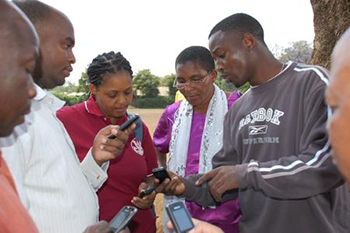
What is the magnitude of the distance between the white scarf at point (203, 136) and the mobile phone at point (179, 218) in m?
1.46

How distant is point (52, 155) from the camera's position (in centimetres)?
169

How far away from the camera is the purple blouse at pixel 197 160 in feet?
9.71

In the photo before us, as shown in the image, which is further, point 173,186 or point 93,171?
point 173,186

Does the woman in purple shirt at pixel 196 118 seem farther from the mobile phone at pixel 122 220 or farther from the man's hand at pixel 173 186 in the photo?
the mobile phone at pixel 122 220

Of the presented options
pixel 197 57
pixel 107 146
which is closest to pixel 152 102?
pixel 197 57

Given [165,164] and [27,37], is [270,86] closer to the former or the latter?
[27,37]

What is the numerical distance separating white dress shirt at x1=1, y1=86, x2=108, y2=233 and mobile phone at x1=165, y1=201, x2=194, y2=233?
16.7 inches

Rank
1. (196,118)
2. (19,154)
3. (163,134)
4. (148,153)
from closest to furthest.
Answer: (19,154)
(148,153)
(196,118)
(163,134)

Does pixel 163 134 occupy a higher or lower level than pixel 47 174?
lower

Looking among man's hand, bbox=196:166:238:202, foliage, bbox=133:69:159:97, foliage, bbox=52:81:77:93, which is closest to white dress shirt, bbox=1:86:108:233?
man's hand, bbox=196:166:238:202

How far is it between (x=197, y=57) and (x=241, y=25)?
0.78 m

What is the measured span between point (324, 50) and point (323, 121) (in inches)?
127

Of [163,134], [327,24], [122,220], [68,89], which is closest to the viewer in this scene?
[122,220]

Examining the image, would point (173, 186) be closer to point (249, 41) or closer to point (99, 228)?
point (99, 228)
